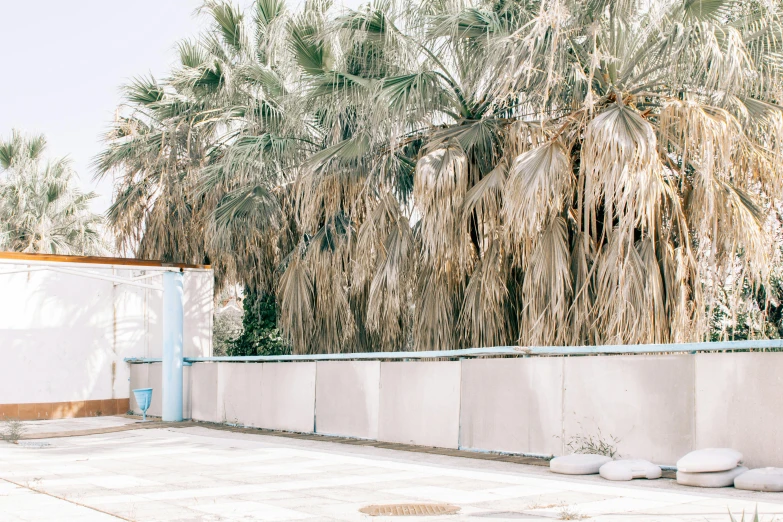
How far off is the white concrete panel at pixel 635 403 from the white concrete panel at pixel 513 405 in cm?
21

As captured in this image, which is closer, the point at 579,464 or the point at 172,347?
the point at 579,464

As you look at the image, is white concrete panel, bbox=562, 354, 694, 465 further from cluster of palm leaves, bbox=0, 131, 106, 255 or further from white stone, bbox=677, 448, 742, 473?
cluster of palm leaves, bbox=0, 131, 106, 255

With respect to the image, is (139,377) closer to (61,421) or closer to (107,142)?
(61,421)

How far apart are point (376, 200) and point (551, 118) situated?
3.46m

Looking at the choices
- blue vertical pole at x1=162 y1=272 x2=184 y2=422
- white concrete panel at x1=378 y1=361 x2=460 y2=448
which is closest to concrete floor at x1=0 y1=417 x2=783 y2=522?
white concrete panel at x1=378 y1=361 x2=460 y2=448

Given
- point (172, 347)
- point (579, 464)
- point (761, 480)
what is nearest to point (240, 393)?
point (172, 347)

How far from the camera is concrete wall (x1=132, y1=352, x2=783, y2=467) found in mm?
8422

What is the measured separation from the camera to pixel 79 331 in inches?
783

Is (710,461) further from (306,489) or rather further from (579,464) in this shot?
(306,489)

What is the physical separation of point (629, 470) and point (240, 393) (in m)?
9.37

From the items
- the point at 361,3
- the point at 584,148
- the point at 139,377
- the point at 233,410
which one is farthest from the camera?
the point at 139,377

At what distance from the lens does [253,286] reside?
2053 cm

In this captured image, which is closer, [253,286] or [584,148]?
[584,148]

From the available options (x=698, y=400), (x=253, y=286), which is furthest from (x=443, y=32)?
(x=253, y=286)
